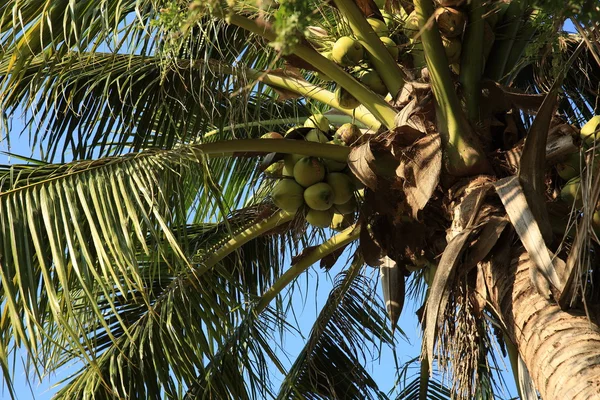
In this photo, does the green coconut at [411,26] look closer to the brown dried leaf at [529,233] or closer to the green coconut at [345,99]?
the green coconut at [345,99]

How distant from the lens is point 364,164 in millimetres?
3438

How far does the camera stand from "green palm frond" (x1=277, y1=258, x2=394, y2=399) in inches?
204

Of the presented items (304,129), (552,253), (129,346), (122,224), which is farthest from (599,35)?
(129,346)

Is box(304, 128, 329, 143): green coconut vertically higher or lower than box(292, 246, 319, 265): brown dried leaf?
higher

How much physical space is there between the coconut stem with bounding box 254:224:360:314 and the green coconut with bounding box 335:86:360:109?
0.59 m

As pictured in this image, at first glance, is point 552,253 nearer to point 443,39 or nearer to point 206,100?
point 443,39

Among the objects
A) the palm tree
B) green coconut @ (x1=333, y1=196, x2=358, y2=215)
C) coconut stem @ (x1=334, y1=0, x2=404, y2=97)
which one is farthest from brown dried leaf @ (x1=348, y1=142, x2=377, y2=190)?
green coconut @ (x1=333, y1=196, x2=358, y2=215)

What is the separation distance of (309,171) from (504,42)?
98cm

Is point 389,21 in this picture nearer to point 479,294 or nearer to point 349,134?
point 349,134

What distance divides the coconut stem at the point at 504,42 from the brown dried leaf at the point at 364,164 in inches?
29.4

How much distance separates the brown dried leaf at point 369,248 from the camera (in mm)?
3920

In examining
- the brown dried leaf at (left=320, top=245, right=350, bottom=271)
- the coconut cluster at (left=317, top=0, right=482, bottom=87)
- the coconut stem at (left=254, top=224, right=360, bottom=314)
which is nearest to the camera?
the coconut cluster at (left=317, top=0, right=482, bottom=87)

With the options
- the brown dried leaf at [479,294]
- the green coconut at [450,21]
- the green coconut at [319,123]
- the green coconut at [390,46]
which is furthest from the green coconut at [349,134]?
the brown dried leaf at [479,294]

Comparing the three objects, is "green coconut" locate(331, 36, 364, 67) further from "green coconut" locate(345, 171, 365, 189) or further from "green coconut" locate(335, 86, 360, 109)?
"green coconut" locate(345, 171, 365, 189)
